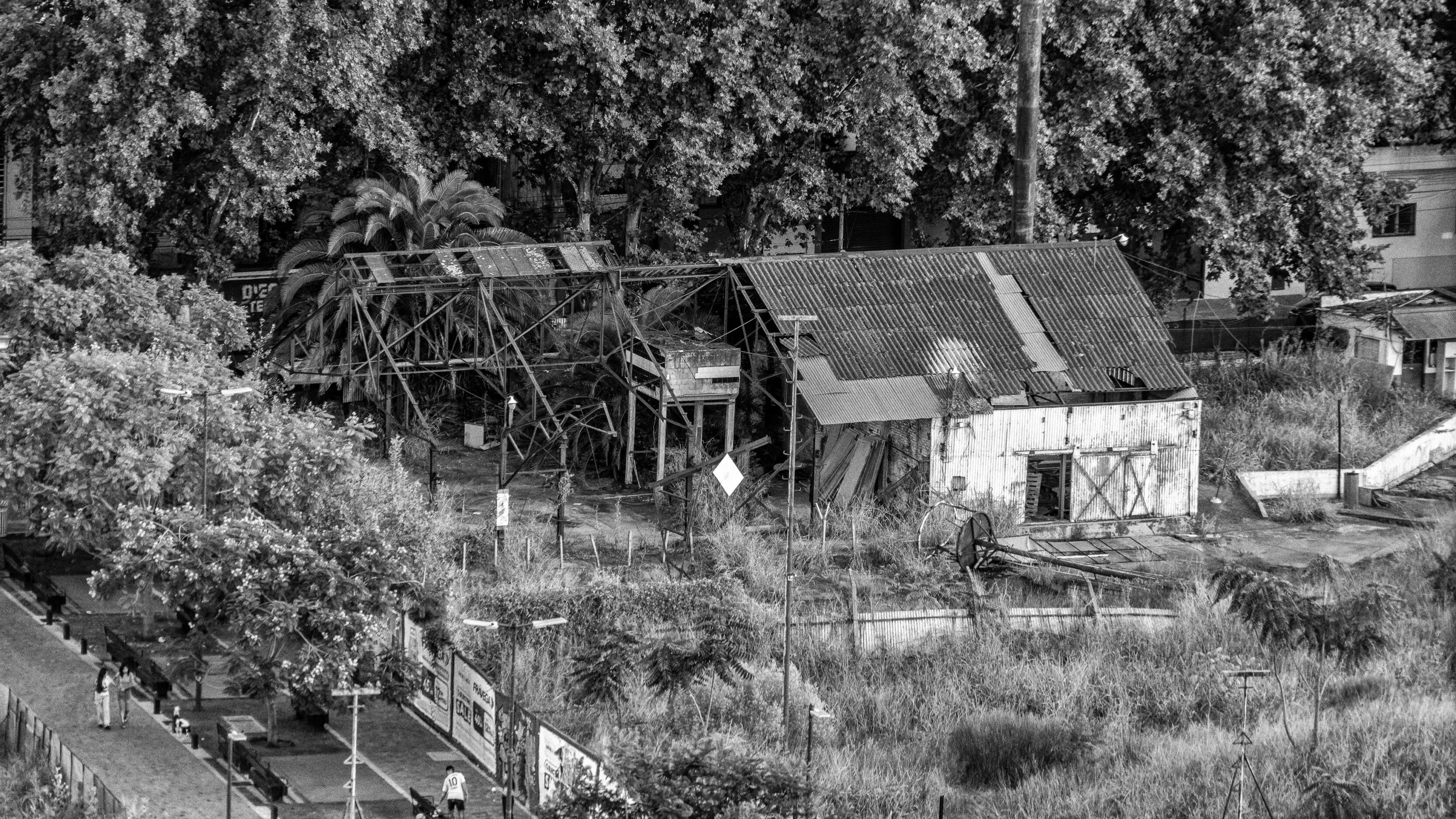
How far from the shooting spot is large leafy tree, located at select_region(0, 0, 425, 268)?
1810 inches

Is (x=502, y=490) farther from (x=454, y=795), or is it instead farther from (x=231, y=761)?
(x=231, y=761)

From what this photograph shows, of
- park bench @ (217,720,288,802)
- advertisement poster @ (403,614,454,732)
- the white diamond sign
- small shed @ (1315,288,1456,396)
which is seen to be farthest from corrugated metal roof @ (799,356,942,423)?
small shed @ (1315,288,1456,396)

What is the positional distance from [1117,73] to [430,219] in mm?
17526

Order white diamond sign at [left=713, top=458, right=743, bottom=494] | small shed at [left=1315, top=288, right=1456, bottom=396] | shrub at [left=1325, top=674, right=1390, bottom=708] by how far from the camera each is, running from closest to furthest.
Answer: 1. shrub at [left=1325, top=674, right=1390, bottom=708]
2. white diamond sign at [left=713, top=458, right=743, bottom=494]
3. small shed at [left=1315, top=288, right=1456, bottom=396]

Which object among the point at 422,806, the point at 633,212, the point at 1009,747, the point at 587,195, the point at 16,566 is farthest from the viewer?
the point at 633,212

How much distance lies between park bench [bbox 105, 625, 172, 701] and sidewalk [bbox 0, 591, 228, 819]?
40 centimetres

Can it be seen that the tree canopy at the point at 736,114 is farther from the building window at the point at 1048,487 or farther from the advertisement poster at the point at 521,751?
the advertisement poster at the point at 521,751

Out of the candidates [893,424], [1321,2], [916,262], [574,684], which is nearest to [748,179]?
[916,262]

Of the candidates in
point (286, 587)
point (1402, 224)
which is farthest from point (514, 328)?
point (1402, 224)

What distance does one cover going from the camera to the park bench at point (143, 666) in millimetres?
35906

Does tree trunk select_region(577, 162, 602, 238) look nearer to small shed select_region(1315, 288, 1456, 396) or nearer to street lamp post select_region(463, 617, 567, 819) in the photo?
small shed select_region(1315, 288, 1456, 396)

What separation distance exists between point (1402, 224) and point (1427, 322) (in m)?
9.01

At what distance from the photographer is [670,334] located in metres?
47.2

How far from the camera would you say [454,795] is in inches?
1228
